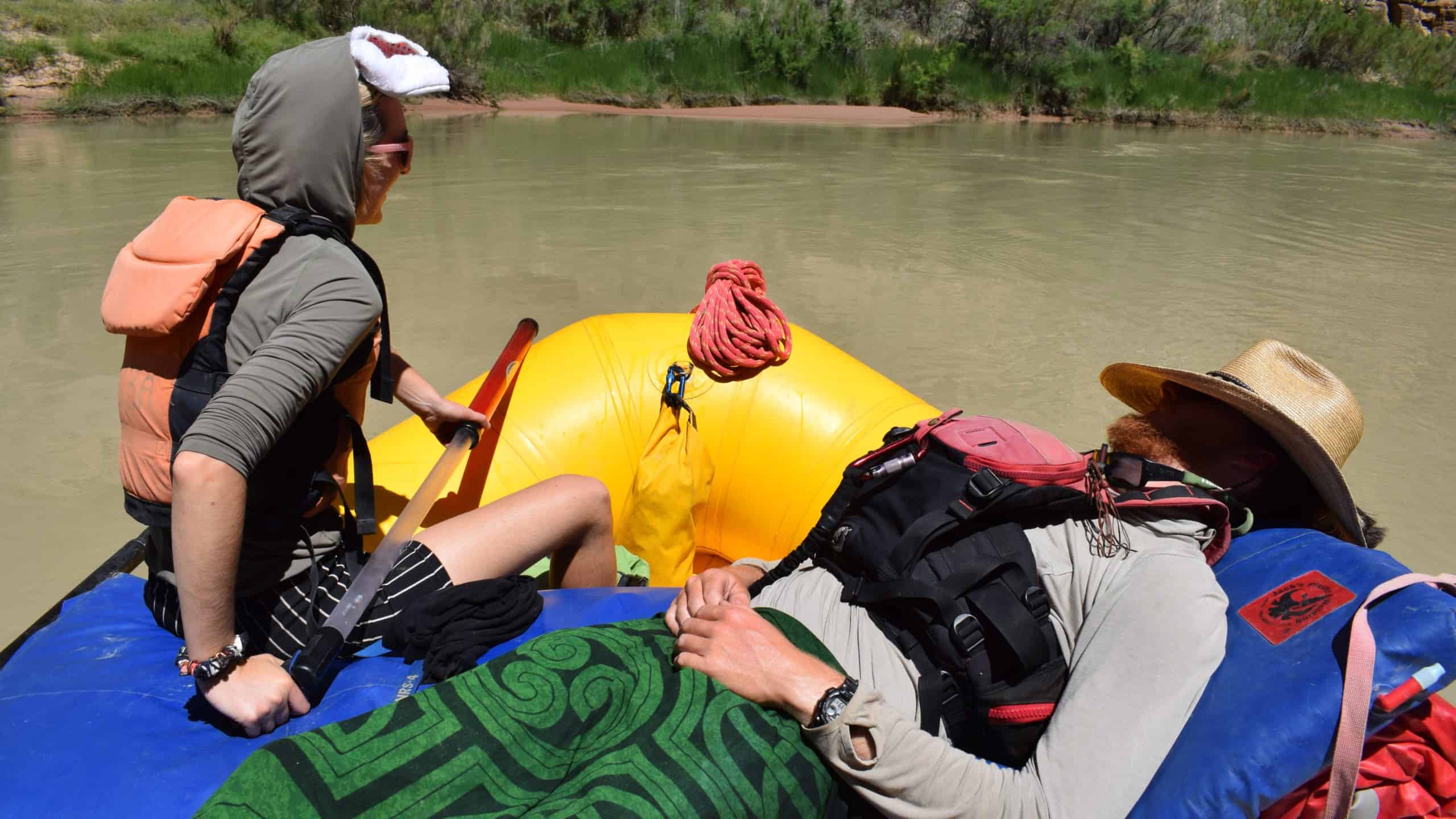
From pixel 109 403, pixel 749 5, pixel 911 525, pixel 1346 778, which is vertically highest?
pixel 749 5

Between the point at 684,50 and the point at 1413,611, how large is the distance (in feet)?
51.2

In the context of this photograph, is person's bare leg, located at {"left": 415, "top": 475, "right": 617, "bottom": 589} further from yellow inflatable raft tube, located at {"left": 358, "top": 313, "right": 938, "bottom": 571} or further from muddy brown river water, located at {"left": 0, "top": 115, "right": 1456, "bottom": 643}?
muddy brown river water, located at {"left": 0, "top": 115, "right": 1456, "bottom": 643}

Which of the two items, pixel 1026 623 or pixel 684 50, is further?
pixel 684 50

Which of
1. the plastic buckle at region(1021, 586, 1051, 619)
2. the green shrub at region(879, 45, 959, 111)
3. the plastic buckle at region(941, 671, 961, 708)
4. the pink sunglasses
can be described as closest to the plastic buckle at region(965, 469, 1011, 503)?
the plastic buckle at region(1021, 586, 1051, 619)

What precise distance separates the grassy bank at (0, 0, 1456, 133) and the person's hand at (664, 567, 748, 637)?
1374cm

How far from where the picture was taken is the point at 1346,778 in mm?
1164

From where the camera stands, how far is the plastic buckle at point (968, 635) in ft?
4.46

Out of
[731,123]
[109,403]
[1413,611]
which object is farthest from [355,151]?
[731,123]

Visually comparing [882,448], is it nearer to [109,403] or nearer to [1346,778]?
[1346,778]

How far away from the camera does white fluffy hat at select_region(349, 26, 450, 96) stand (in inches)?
55.7

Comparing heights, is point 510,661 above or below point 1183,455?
below

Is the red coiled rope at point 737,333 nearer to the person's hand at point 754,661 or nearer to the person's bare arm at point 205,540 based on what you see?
the person's hand at point 754,661

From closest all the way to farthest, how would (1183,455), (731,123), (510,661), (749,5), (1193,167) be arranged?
(510,661)
(1183,455)
(1193,167)
(731,123)
(749,5)

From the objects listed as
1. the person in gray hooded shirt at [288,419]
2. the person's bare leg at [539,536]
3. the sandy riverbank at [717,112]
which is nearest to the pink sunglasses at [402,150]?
the person in gray hooded shirt at [288,419]
